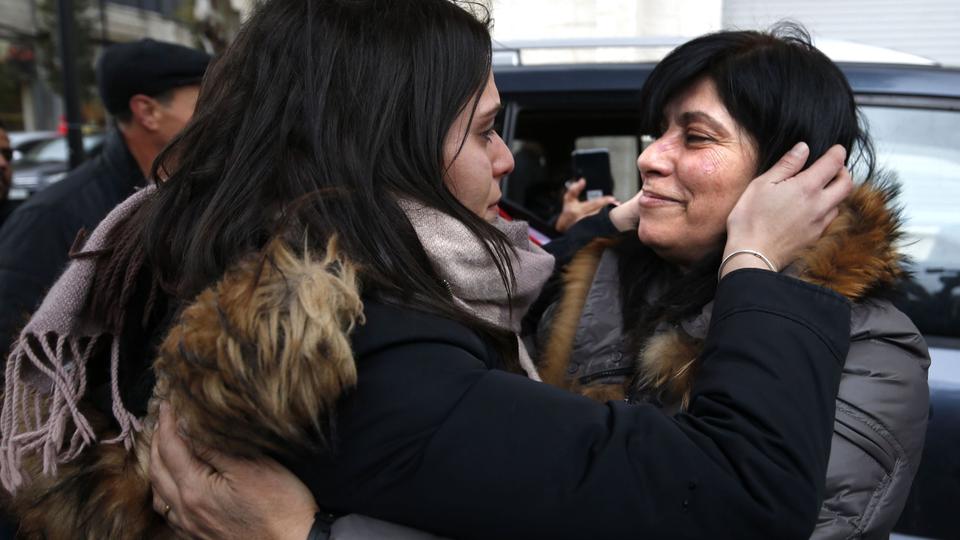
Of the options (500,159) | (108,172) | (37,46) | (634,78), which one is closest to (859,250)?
(500,159)

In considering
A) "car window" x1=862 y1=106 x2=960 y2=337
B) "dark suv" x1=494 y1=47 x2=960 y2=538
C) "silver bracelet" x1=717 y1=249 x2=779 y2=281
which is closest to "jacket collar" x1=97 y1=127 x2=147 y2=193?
"dark suv" x1=494 y1=47 x2=960 y2=538

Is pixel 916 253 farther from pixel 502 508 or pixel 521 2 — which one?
pixel 521 2

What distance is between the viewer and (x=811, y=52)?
1804 millimetres

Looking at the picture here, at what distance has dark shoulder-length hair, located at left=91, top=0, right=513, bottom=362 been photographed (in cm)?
132

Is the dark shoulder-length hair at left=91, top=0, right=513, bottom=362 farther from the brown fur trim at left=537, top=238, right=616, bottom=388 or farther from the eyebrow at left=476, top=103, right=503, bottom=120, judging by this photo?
the brown fur trim at left=537, top=238, right=616, bottom=388

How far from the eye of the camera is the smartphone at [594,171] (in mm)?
3207

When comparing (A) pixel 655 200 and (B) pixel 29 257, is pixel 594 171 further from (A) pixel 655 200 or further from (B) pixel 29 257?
(B) pixel 29 257

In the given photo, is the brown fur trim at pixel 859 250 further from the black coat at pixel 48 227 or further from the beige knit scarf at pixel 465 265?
the black coat at pixel 48 227

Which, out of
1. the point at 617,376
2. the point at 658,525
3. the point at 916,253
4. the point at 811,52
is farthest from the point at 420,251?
the point at 916,253

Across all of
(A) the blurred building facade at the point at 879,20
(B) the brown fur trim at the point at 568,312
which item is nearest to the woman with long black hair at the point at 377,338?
(B) the brown fur trim at the point at 568,312

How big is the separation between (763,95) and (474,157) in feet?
2.09

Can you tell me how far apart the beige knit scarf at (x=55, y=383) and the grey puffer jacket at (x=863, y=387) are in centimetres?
93

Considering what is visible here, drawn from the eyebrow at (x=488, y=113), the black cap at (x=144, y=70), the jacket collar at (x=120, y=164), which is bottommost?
the jacket collar at (x=120, y=164)

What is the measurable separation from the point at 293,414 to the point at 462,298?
374 mm
